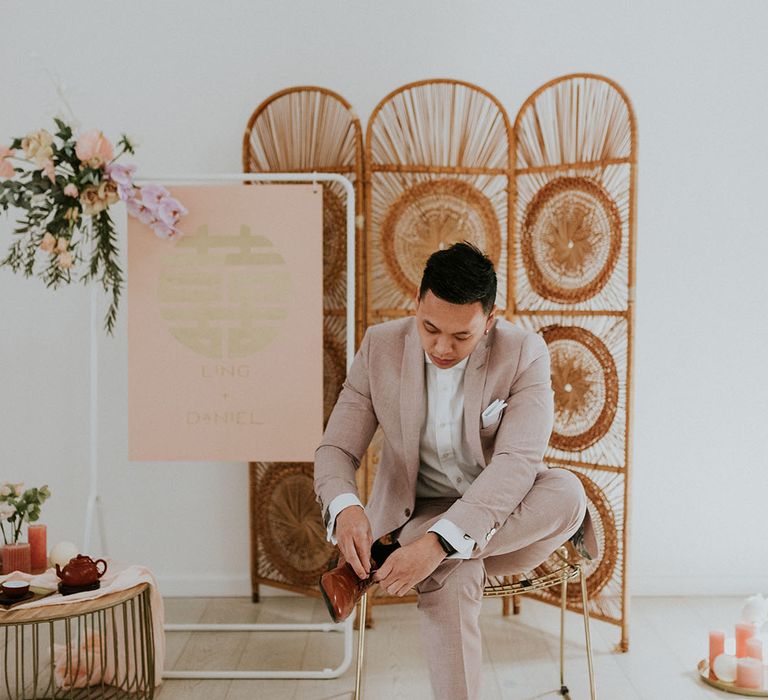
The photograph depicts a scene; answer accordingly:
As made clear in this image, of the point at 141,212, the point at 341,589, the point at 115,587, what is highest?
the point at 141,212

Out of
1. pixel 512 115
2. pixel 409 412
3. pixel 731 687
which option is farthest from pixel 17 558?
pixel 512 115

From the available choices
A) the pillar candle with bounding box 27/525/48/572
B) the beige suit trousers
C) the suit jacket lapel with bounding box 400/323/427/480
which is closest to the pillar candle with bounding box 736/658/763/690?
the beige suit trousers

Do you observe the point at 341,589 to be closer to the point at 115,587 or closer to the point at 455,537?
the point at 455,537

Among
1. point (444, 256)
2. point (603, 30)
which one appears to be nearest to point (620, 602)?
point (444, 256)

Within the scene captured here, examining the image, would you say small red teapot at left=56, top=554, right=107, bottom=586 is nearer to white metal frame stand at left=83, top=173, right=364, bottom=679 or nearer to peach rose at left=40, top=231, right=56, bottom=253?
white metal frame stand at left=83, top=173, right=364, bottom=679

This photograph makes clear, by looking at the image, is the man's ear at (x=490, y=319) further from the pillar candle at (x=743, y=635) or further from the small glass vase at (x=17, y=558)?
the small glass vase at (x=17, y=558)

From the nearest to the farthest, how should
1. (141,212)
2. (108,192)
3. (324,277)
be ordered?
(108,192) < (141,212) < (324,277)

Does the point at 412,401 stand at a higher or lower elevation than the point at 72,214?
lower

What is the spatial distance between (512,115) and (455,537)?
1.90 metres

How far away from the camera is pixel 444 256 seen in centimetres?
210

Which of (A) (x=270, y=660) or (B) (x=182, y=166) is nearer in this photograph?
(A) (x=270, y=660)

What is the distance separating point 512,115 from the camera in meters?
3.31

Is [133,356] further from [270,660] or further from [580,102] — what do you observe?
[580,102]

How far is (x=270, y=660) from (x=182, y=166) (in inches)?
71.3
